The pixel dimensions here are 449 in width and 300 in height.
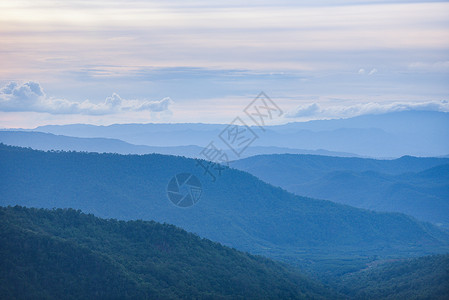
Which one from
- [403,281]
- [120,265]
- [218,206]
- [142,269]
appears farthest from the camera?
[218,206]

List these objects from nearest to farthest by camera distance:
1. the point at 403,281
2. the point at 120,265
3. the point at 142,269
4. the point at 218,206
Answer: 1. the point at 120,265
2. the point at 142,269
3. the point at 403,281
4. the point at 218,206

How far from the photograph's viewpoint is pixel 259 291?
77500 millimetres

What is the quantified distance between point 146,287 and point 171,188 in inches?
Result: 4010

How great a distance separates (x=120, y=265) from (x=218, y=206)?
10205 cm

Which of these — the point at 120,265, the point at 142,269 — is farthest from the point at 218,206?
the point at 120,265

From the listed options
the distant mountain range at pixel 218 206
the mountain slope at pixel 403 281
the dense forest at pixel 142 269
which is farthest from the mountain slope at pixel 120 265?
the distant mountain range at pixel 218 206

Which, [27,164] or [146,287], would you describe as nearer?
[146,287]

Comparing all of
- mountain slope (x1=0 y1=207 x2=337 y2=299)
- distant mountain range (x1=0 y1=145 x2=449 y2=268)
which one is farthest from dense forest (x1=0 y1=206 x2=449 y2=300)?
distant mountain range (x1=0 y1=145 x2=449 y2=268)

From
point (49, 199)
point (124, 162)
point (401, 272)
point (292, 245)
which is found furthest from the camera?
point (124, 162)

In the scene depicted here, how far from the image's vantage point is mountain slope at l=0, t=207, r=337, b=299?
63188 millimetres

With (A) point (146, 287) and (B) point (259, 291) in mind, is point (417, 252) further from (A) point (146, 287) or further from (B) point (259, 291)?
(A) point (146, 287)

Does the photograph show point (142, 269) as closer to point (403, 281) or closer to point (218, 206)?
point (403, 281)

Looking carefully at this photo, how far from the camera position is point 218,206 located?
171 metres

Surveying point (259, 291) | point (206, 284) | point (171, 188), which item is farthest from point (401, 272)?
point (171, 188)
